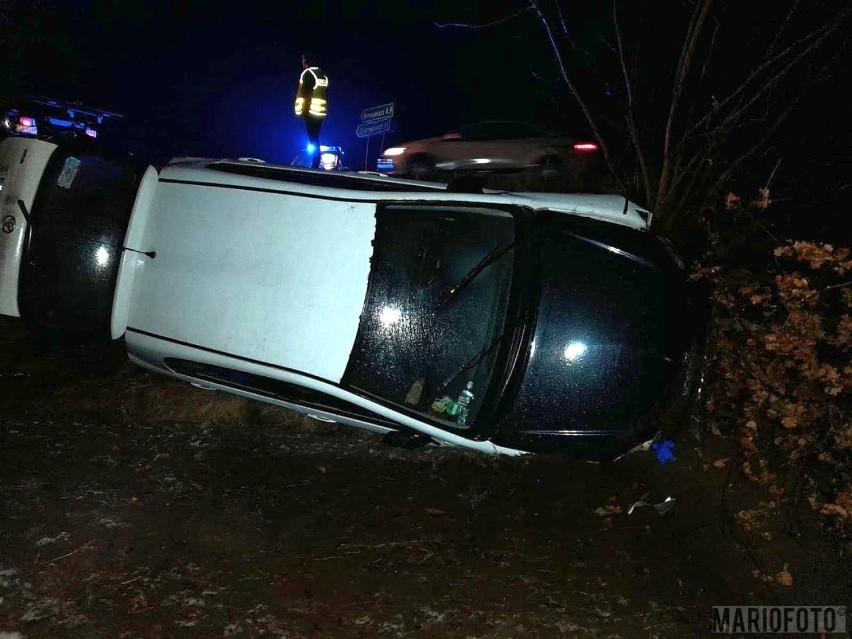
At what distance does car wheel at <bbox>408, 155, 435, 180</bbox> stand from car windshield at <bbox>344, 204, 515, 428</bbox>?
234 inches

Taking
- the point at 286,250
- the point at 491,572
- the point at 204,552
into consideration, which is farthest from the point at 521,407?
the point at 204,552

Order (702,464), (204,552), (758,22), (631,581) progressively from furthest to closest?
(758,22)
(702,464)
(204,552)
(631,581)

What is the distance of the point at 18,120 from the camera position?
7.57m

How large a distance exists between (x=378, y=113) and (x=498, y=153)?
1.91 m

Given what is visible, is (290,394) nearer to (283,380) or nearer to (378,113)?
(283,380)

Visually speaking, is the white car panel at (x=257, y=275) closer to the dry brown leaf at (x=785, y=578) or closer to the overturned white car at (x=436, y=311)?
the overturned white car at (x=436, y=311)

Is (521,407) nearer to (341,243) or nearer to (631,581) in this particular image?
(631,581)

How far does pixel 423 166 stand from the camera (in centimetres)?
888

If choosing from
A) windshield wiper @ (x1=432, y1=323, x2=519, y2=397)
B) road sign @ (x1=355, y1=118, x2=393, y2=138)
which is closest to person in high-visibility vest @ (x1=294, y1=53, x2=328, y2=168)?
road sign @ (x1=355, y1=118, x2=393, y2=138)

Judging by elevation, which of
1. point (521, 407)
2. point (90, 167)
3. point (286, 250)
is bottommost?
point (521, 407)

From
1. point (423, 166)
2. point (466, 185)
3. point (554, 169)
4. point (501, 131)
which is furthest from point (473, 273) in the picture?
point (423, 166)

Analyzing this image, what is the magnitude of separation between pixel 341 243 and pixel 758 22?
4.97 metres

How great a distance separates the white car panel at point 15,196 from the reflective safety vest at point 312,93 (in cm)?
382

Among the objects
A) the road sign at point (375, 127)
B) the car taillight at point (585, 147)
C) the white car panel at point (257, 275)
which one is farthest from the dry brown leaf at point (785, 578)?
the road sign at point (375, 127)
